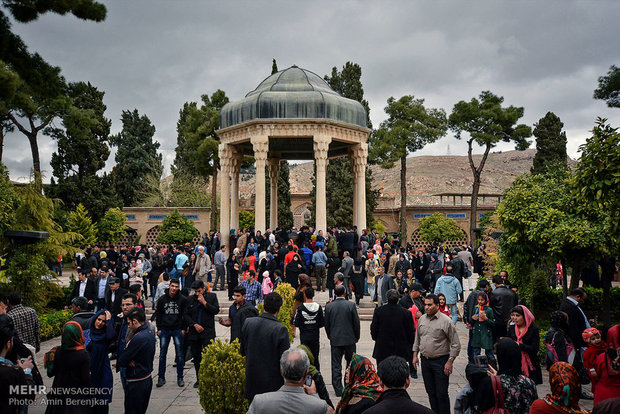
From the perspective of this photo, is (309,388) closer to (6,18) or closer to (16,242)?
(6,18)

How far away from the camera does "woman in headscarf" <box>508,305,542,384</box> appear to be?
19.5 feet

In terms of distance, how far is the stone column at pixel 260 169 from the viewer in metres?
19.5

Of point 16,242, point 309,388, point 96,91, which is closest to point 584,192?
point 309,388

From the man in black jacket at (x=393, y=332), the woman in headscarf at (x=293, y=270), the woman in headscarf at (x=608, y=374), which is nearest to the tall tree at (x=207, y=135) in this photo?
the woman in headscarf at (x=293, y=270)

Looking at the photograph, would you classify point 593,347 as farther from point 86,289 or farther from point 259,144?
point 259,144

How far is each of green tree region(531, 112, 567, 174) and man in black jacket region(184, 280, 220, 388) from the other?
116 feet

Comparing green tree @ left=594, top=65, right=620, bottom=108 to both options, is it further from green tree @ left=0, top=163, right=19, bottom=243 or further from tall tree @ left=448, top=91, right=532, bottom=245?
green tree @ left=0, top=163, right=19, bottom=243

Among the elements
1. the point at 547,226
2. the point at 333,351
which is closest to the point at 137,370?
the point at 333,351

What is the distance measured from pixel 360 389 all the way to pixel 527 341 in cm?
318

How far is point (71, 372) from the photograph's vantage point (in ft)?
15.8

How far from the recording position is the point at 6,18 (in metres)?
8.16

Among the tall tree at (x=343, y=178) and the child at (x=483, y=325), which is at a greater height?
the tall tree at (x=343, y=178)

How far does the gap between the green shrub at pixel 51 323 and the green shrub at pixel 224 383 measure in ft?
25.1

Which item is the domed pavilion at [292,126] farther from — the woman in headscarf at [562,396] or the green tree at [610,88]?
the woman in headscarf at [562,396]
